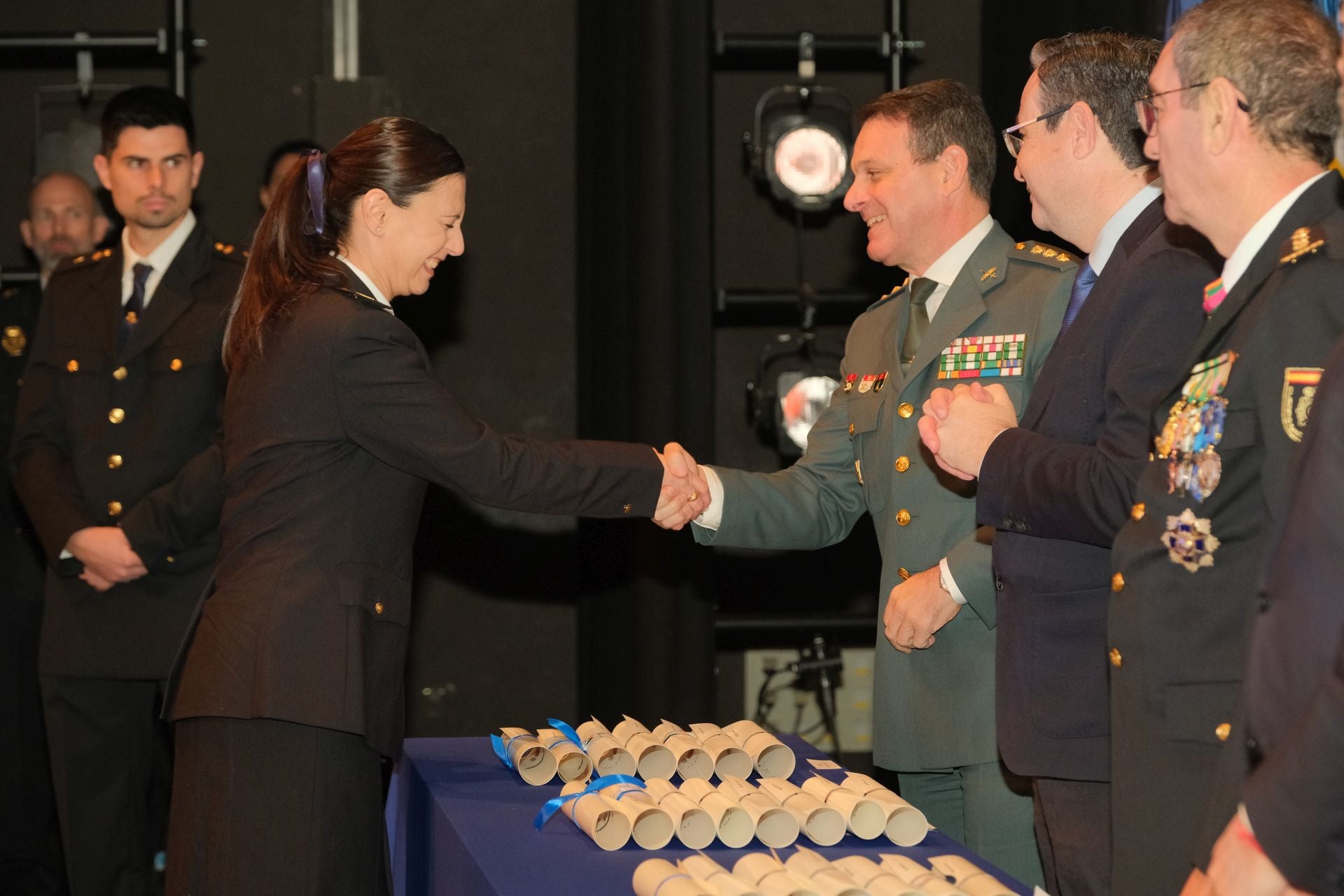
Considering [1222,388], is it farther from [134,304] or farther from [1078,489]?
[134,304]

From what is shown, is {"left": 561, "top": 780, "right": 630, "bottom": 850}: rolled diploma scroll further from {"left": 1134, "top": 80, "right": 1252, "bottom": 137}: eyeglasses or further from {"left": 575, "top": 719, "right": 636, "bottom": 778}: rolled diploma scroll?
{"left": 1134, "top": 80, "right": 1252, "bottom": 137}: eyeglasses

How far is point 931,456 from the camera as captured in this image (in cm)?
286

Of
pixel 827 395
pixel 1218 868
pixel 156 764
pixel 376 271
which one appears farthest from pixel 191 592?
→ pixel 1218 868

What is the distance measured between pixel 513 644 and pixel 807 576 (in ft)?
3.26

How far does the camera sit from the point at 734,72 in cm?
502

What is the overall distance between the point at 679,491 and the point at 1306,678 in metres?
1.63

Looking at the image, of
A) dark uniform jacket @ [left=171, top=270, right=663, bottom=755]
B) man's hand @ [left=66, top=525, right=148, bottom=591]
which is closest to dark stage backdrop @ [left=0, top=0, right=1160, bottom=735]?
man's hand @ [left=66, top=525, right=148, bottom=591]

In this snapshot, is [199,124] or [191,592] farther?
[199,124]

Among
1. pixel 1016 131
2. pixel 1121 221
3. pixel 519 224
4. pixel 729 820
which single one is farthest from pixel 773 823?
pixel 519 224

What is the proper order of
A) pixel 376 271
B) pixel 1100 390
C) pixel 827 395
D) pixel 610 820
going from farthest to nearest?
pixel 827 395 → pixel 376 271 → pixel 1100 390 → pixel 610 820

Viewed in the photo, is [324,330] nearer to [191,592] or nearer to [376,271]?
[376,271]

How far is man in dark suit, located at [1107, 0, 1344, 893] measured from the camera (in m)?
1.67

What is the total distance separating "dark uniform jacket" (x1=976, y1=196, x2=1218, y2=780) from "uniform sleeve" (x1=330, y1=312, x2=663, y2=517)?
0.78 meters

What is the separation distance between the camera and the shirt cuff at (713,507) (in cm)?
315
